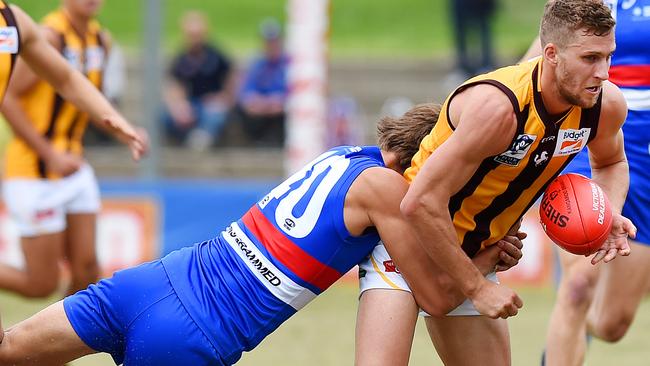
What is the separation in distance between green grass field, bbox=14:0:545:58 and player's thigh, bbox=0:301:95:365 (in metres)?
7.14

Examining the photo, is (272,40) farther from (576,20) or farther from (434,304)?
(576,20)

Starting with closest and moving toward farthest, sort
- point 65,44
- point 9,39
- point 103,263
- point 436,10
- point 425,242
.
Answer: point 425,242 < point 9,39 < point 65,44 < point 103,263 < point 436,10

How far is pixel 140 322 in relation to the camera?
4449 mm

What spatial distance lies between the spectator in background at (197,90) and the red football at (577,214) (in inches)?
288

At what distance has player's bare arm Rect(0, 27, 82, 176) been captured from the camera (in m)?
7.42

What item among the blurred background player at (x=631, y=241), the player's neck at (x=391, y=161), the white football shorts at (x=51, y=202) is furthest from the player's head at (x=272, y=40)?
the player's neck at (x=391, y=161)

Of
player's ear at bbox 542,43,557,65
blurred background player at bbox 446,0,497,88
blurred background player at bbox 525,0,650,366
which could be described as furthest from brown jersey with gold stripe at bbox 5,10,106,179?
blurred background player at bbox 446,0,497,88

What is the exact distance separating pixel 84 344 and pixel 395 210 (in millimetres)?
1261

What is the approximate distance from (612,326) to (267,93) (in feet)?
22.2

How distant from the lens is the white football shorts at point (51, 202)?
24.8ft

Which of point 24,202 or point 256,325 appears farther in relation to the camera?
point 24,202

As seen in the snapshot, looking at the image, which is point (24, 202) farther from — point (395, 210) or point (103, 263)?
point (395, 210)

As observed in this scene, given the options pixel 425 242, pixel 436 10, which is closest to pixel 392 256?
pixel 425 242

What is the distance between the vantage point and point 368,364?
4.42m
